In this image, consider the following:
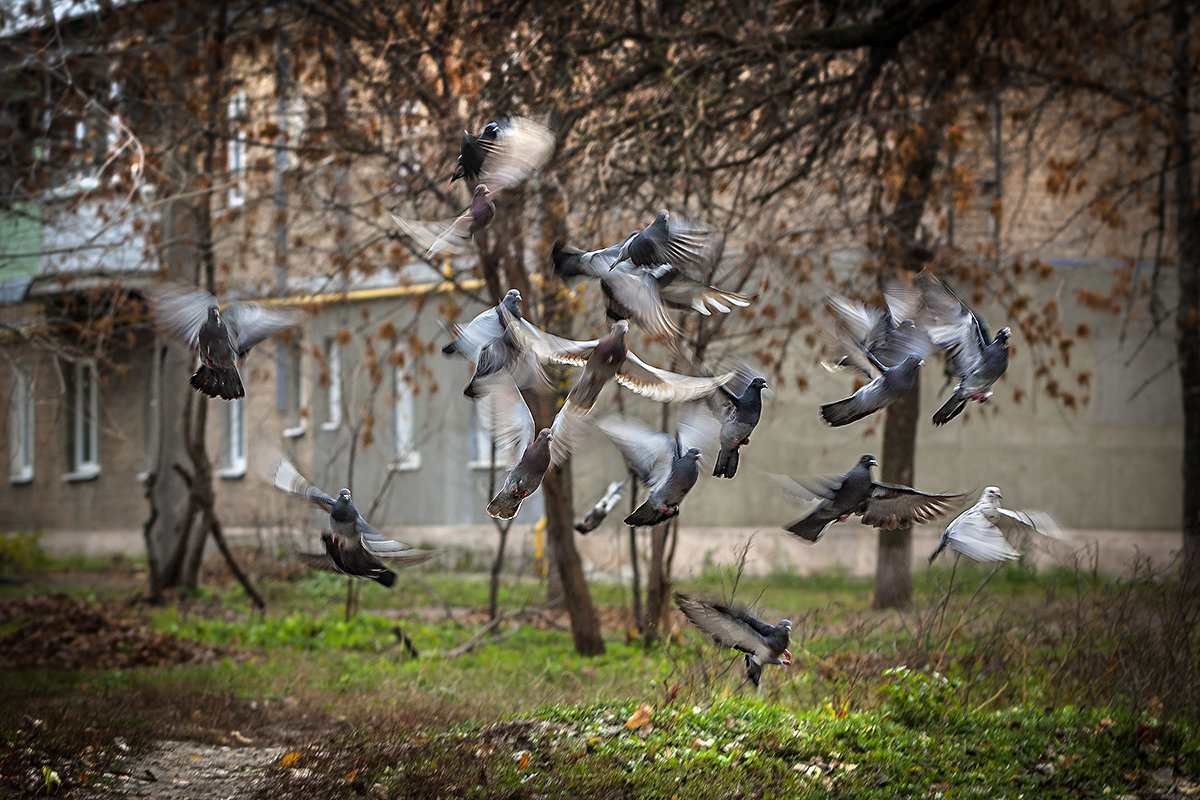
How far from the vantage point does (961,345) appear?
4.18m

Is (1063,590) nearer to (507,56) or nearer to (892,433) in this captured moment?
(892,433)

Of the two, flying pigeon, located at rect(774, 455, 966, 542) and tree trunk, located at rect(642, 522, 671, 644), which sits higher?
flying pigeon, located at rect(774, 455, 966, 542)

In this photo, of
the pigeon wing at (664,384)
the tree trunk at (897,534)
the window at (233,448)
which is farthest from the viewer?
the window at (233,448)

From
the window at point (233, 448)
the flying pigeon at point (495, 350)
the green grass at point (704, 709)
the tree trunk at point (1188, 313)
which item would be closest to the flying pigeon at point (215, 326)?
the flying pigeon at point (495, 350)

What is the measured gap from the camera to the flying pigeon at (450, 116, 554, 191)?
14.8 feet

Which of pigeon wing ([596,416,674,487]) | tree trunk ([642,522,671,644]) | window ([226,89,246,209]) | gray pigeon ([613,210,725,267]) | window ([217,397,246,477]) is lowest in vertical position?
tree trunk ([642,522,671,644])

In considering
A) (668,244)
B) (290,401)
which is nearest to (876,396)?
(668,244)

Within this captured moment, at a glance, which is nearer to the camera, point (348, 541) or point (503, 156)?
point (348, 541)

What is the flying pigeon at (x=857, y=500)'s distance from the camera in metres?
4.27

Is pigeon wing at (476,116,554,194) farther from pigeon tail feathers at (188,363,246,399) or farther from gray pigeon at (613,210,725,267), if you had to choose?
pigeon tail feathers at (188,363,246,399)

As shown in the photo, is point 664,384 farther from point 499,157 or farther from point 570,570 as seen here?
point 570,570

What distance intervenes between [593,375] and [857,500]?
1.17 meters

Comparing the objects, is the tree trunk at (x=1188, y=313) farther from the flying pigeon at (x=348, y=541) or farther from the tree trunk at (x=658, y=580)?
the flying pigeon at (x=348, y=541)

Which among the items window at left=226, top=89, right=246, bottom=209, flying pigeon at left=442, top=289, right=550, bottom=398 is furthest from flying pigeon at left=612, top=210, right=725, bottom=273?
window at left=226, top=89, right=246, bottom=209
